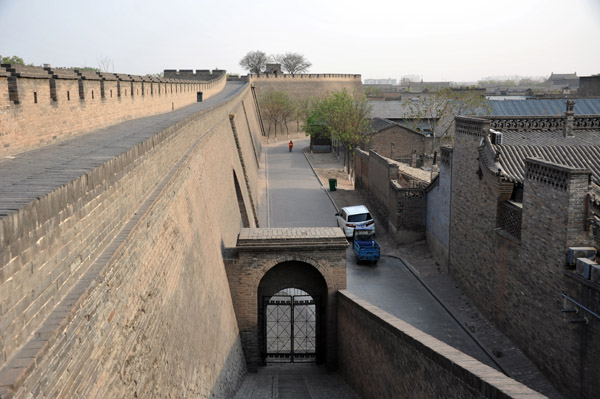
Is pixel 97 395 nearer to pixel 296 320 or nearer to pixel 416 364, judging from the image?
pixel 416 364

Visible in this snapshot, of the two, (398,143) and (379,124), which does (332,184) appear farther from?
(379,124)

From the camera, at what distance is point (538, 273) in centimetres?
1070

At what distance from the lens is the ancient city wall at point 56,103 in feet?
19.9

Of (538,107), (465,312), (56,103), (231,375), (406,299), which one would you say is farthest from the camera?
(538,107)

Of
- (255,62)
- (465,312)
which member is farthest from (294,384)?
(255,62)

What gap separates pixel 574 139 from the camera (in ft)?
50.6

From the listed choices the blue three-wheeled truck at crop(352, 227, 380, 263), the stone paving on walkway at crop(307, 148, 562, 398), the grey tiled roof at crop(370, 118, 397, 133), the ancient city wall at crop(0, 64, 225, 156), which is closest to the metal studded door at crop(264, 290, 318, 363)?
the stone paving on walkway at crop(307, 148, 562, 398)

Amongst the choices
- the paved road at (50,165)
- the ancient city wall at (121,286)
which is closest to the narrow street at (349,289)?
the ancient city wall at (121,286)

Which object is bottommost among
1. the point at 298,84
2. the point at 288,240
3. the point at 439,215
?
the point at 439,215

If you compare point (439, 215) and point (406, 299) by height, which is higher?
point (439, 215)

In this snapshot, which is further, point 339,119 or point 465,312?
point 339,119

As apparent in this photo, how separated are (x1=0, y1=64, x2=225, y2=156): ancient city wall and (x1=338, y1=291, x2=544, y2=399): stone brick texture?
5.21m

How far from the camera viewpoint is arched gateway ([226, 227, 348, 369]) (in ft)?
38.1

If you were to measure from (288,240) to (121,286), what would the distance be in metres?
6.91
